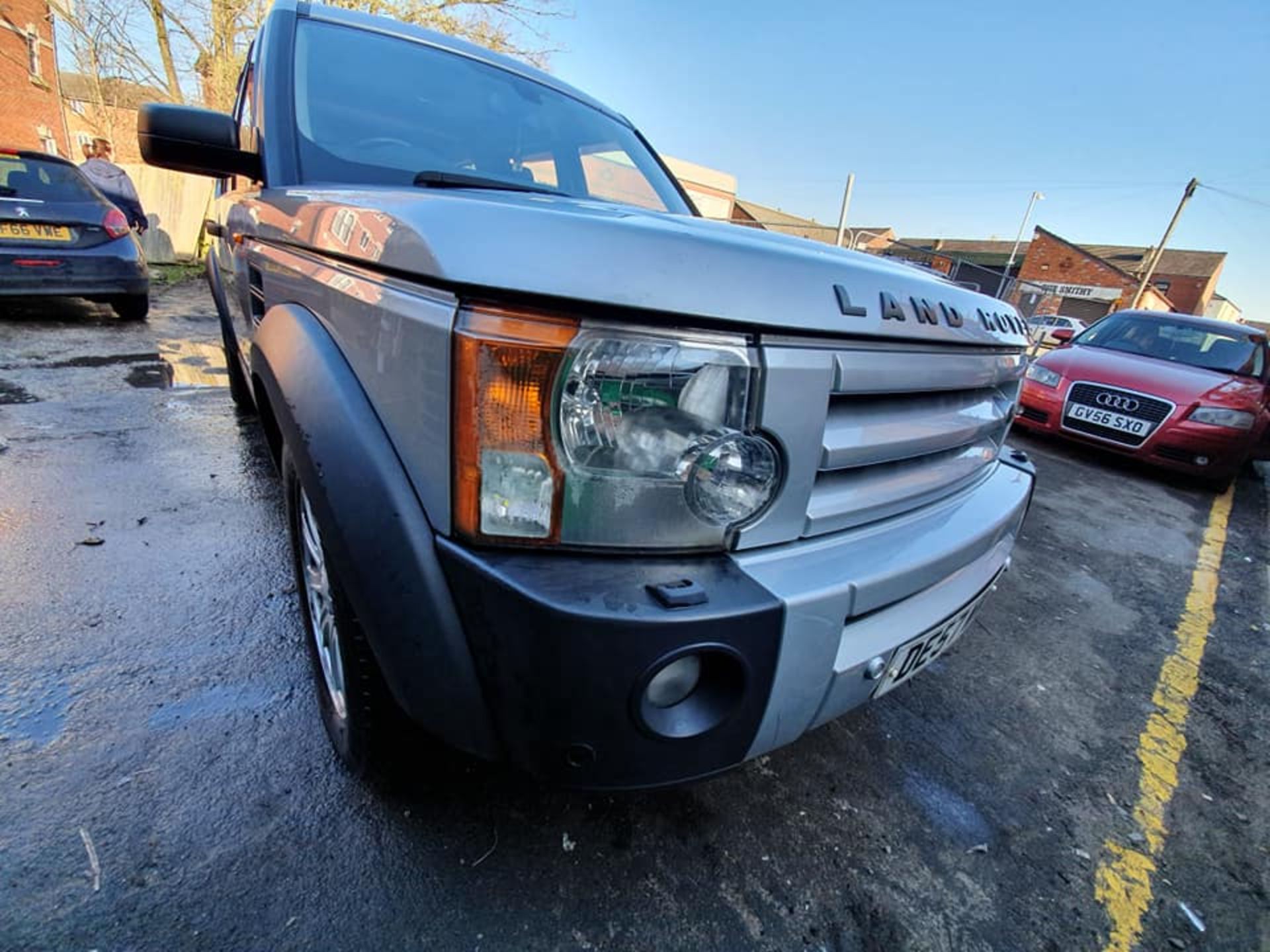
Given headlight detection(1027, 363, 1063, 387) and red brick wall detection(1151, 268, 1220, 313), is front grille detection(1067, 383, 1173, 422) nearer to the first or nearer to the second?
headlight detection(1027, 363, 1063, 387)

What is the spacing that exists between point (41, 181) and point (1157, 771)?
8.79m

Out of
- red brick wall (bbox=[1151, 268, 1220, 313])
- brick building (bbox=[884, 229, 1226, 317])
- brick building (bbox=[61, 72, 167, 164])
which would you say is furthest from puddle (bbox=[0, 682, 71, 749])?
red brick wall (bbox=[1151, 268, 1220, 313])

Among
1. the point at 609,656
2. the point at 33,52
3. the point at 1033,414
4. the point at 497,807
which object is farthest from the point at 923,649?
the point at 33,52

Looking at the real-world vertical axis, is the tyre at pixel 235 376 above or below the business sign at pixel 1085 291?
below

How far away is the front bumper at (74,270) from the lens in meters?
5.20

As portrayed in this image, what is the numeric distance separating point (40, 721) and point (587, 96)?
2.99 m

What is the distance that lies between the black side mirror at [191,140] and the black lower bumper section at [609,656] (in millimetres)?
1683

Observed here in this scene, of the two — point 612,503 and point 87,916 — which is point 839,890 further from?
point 87,916

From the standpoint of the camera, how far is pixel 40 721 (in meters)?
1.55

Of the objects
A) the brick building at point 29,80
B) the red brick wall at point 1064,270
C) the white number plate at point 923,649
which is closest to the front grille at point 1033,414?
the white number plate at point 923,649

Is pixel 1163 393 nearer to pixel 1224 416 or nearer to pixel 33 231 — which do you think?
pixel 1224 416

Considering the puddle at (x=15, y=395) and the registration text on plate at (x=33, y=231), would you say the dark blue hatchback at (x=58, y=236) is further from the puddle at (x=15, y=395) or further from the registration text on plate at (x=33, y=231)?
the puddle at (x=15, y=395)

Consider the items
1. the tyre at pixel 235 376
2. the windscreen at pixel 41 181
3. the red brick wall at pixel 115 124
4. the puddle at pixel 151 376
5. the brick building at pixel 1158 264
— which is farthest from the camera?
the brick building at pixel 1158 264

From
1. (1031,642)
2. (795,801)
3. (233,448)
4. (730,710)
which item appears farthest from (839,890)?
(233,448)
